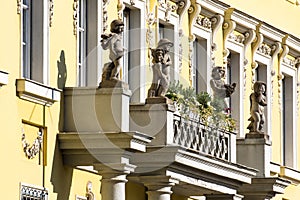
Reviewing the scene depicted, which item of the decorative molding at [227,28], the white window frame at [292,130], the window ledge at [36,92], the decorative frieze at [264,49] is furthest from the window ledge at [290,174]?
the window ledge at [36,92]

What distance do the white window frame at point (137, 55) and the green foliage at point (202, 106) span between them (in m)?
0.75

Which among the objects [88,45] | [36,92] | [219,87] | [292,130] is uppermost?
[292,130]

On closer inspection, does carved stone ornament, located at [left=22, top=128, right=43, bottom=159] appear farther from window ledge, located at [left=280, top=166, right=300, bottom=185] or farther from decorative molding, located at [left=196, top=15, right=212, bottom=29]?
window ledge, located at [left=280, top=166, right=300, bottom=185]

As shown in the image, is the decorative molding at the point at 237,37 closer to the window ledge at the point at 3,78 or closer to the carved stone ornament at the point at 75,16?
the carved stone ornament at the point at 75,16

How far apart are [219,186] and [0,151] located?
6967 millimetres

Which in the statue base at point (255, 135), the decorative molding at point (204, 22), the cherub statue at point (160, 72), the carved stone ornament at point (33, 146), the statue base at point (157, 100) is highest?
the decorative molding at point (204, 22)

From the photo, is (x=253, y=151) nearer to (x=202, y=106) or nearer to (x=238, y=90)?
(x=238, y=90)

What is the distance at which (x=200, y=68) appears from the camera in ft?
125

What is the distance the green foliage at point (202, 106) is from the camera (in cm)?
3316

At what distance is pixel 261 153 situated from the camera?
122ft

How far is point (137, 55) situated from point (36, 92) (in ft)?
16.6

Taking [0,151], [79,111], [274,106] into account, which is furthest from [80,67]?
[274,106]

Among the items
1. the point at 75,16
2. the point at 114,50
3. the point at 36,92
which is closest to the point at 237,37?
the point at 75,16

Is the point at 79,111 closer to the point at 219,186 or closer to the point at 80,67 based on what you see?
the point at 80,67
